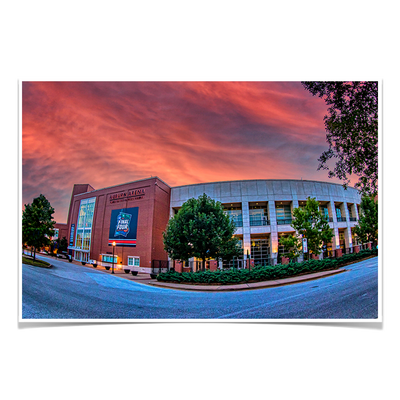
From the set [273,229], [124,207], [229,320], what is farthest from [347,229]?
[124,207]

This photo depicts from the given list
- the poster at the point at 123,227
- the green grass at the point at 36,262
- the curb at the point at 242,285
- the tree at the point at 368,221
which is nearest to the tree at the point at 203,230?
the curb at the point at 242,285

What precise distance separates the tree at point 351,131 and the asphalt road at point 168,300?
2.10m

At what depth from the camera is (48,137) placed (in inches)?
157

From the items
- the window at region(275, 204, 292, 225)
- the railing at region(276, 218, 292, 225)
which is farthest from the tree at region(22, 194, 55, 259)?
the railing at region(276, 218, 292, 225)

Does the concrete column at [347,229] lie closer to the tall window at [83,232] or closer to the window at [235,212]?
the window at [235,212]

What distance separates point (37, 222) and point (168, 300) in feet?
11.8

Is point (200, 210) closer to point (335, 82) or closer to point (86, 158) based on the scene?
point (86, 158)

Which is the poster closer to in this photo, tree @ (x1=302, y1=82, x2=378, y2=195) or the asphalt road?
the asphalt road

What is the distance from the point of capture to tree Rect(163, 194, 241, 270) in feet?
24.9

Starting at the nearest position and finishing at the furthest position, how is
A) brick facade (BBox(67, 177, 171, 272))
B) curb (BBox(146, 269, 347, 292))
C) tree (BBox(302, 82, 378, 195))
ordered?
tree (BBox(302, 82, 378, 195)), brick facade (BBox(67, 177, 171, 272)), curb (BBox(146, 269, 347, 292))

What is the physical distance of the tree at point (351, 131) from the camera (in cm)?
388

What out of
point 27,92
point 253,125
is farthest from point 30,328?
point 253,125

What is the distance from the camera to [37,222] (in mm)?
3730

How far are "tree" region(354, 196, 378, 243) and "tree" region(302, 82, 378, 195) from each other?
29cm
